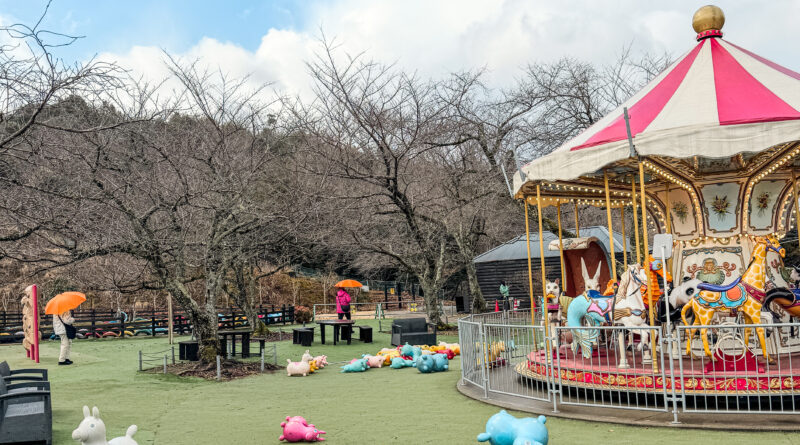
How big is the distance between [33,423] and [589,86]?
61.6ft

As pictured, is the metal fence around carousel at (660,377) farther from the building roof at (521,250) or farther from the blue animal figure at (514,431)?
the building roof at (521,250)

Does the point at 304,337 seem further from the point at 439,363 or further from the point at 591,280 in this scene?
the point at 591,280

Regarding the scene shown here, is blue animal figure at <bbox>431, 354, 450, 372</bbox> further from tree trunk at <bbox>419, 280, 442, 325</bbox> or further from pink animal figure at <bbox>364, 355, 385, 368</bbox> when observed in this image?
tree trunk at <bbox>419, 280, 442, 325</bbox>

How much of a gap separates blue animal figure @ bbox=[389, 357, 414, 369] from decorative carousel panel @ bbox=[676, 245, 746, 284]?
237 inches

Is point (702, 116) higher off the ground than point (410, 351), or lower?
higher

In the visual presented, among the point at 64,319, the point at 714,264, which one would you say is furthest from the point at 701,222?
the point at 64,319

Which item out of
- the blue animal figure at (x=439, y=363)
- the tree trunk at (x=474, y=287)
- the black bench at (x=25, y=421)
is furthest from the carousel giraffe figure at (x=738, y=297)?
the tree trunk at (x=474, y=287)

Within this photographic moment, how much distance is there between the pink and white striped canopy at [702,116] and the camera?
863cm

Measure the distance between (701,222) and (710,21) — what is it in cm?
370

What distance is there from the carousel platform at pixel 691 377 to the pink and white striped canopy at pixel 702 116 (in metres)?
2.85

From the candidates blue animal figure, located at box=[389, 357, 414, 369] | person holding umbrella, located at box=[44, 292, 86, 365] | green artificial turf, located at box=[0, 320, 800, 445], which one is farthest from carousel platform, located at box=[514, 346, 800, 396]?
person holding umbrella, located at box=[44, 292, 86, 365]

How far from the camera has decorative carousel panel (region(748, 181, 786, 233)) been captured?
35.8 feet

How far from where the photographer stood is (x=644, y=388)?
8406 millimetres

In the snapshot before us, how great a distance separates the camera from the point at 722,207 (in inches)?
432
